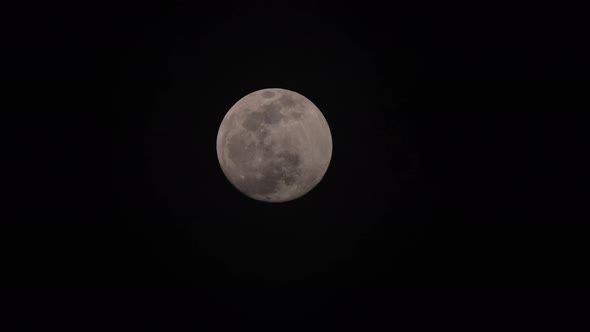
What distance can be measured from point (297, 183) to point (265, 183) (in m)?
0.24

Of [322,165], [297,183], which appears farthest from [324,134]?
[297,183]

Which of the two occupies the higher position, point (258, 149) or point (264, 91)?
point (264, 91)

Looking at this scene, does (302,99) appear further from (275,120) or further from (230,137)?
(230,137)

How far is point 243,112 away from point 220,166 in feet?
1.73

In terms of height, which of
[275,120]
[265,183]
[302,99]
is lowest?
[265,183]

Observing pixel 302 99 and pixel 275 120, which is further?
pixel 302 99

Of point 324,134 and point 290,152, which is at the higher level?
point 324,134

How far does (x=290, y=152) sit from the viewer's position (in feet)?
10.2

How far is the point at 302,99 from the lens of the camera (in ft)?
11.0

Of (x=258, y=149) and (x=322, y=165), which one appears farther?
(x=322, y=165)

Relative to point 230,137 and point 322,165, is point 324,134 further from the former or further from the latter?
point 230,137

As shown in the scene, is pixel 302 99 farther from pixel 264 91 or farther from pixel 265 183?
pixel 265 183

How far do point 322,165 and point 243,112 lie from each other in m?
0.73

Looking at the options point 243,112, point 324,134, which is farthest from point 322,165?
point 243,112
